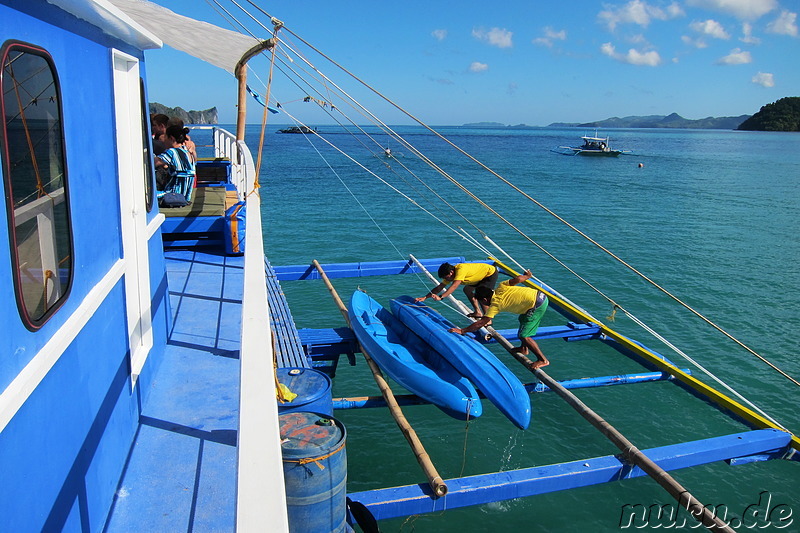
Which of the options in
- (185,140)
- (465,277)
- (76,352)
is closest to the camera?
(76,352)

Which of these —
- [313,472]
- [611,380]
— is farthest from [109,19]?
[611,380]

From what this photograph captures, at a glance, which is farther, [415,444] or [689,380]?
[689,380]

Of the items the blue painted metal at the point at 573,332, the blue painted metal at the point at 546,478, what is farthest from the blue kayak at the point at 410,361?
the blue painted metal at the point at 573,332

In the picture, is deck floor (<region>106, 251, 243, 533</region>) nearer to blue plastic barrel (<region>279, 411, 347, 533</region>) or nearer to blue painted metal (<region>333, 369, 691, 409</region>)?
blue plastic barrel (<region>279, 411, 347, 533</region>)

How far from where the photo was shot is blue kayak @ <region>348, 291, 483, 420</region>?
8047 millimetres

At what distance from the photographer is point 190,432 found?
14.2 feet

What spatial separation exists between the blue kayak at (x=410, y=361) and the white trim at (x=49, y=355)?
535 centimetres

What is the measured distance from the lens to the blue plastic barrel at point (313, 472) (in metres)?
4.45

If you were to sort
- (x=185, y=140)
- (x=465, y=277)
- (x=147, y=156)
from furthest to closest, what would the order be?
(x=185, y=140)
(x=465, y=277)
(x=147, y=156)

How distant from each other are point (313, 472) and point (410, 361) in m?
4.44

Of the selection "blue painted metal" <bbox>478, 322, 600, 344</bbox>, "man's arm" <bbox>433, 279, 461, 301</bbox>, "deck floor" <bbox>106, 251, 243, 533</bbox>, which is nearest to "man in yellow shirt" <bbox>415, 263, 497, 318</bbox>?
"man's arm" <bbox>433, 279, 461, 301</bbox>

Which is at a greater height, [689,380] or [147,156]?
[147,156]

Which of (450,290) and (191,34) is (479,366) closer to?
(450,290)

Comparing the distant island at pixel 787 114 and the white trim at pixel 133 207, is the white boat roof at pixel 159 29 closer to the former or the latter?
the white trim at pixel 133 207
